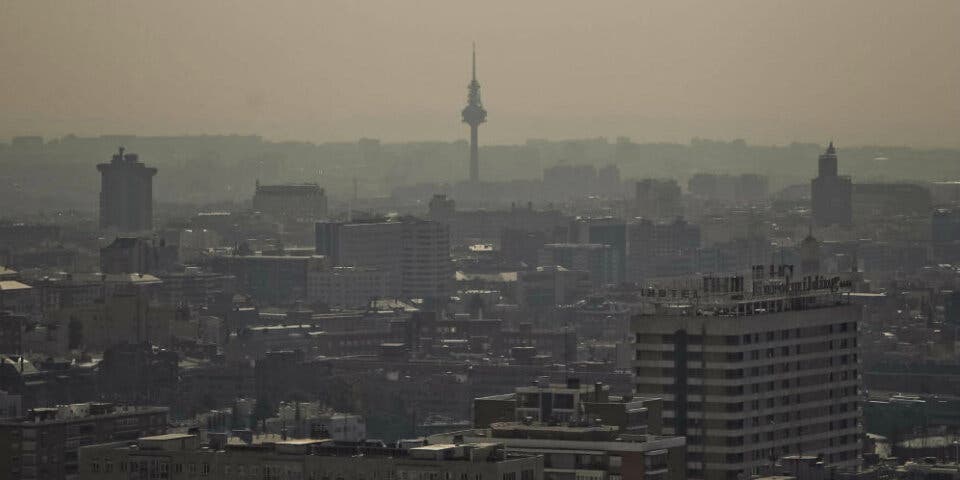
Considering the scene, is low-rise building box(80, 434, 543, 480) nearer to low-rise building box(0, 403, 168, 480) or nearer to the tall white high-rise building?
the tall white high-rise building

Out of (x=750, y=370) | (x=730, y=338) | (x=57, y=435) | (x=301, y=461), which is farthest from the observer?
(x=57, y=435)

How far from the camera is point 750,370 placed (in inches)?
2640

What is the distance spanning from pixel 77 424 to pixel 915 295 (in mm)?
85612

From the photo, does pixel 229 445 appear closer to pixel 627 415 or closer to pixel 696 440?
pixel 627 415

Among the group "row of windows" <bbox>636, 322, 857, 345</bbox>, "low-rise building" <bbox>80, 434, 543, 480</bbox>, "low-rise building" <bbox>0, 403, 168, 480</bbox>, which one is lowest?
"low-rise building" <bbox>0, 403, 168, 480</bbox>

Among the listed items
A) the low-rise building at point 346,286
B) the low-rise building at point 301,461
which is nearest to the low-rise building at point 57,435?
the low-rise building at point 301,461

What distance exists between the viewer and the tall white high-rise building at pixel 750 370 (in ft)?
216

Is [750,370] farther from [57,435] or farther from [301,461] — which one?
[301,461]

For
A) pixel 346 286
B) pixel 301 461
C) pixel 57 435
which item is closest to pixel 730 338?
pixel 57 435

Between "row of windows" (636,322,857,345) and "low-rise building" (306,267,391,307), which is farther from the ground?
"row of windows" (636,322,857,345)

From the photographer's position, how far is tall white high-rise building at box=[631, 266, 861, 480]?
216 ft

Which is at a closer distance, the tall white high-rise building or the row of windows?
the tall white high-rise building

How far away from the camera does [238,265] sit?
188250mm

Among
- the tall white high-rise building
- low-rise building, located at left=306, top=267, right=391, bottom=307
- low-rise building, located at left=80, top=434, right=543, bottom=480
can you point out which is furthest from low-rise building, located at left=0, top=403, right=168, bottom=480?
low-rise building, located at left=306, top=267, right=391, bottom=307
